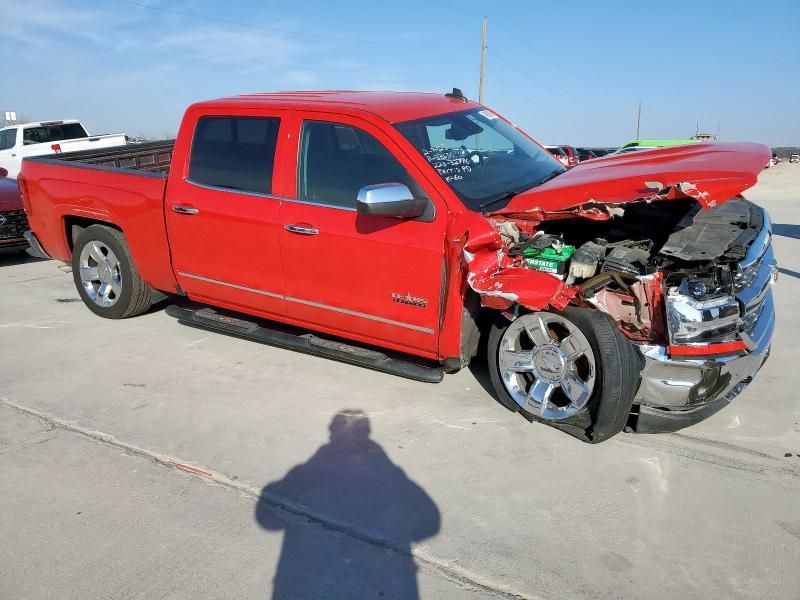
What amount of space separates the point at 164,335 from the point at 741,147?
4.58 meters

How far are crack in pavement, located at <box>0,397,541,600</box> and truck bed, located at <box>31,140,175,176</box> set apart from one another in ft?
9.81

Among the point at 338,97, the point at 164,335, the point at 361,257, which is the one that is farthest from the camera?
the point at 164,335

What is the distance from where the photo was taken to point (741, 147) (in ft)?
14.5

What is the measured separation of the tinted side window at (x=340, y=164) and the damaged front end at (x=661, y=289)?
784 mm

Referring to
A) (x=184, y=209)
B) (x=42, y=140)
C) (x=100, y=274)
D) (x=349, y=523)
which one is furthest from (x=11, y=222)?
(x=42, y=140)

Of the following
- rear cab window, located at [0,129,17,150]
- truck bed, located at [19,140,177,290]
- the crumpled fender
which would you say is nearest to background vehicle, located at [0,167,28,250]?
truck bed, located at [19,140,177,290]

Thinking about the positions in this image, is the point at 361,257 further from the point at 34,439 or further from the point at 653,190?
the point at 34,439

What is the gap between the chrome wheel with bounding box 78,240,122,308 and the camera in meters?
5.80

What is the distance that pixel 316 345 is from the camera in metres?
4.52

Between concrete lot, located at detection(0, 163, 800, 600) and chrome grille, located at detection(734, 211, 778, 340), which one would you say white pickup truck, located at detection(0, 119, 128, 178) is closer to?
concrete lot, located at detection(0, 163, 800, 600)

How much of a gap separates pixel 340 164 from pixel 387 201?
0.75 m

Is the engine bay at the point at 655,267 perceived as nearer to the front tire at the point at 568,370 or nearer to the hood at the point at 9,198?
the front tire at the point at 568,370

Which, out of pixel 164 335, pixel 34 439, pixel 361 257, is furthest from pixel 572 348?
pixel 164 335

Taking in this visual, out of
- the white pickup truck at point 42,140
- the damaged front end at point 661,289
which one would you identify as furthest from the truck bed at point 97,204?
the white pickup truck at point 42,140
